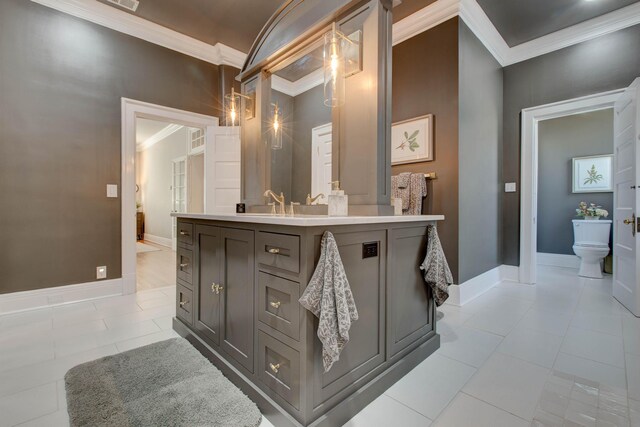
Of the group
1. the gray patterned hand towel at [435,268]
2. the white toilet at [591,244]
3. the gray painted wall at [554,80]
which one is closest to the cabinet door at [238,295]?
the gray patterned hand towel at [435,268]

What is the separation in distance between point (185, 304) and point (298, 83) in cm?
195

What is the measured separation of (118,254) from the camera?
3.11 meters

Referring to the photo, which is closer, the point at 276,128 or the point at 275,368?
the point at 275,368

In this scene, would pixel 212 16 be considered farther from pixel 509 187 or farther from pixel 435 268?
pixel 509 187

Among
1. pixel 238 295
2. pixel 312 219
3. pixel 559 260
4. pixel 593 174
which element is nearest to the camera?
pixel 312 219

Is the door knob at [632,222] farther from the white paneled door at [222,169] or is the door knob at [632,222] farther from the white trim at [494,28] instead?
the white paneled door at [222,169]

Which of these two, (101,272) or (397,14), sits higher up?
(397,14)

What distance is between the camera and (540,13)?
2.95 metres

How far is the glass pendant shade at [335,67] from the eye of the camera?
184 cm

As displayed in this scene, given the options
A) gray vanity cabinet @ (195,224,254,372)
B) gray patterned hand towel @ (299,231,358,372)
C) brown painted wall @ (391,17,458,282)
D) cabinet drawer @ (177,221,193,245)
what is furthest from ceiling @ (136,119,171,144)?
gray patterned hand towel @ (299,231,358,372)

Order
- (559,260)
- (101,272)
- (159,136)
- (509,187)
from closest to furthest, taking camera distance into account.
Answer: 1. (101,272)
2. (509,187)
3. (559,260)
4. (159,136)

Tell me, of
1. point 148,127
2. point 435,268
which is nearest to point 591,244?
point 435,268

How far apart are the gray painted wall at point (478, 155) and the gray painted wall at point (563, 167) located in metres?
1.87

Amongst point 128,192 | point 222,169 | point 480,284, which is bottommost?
point 480,284
